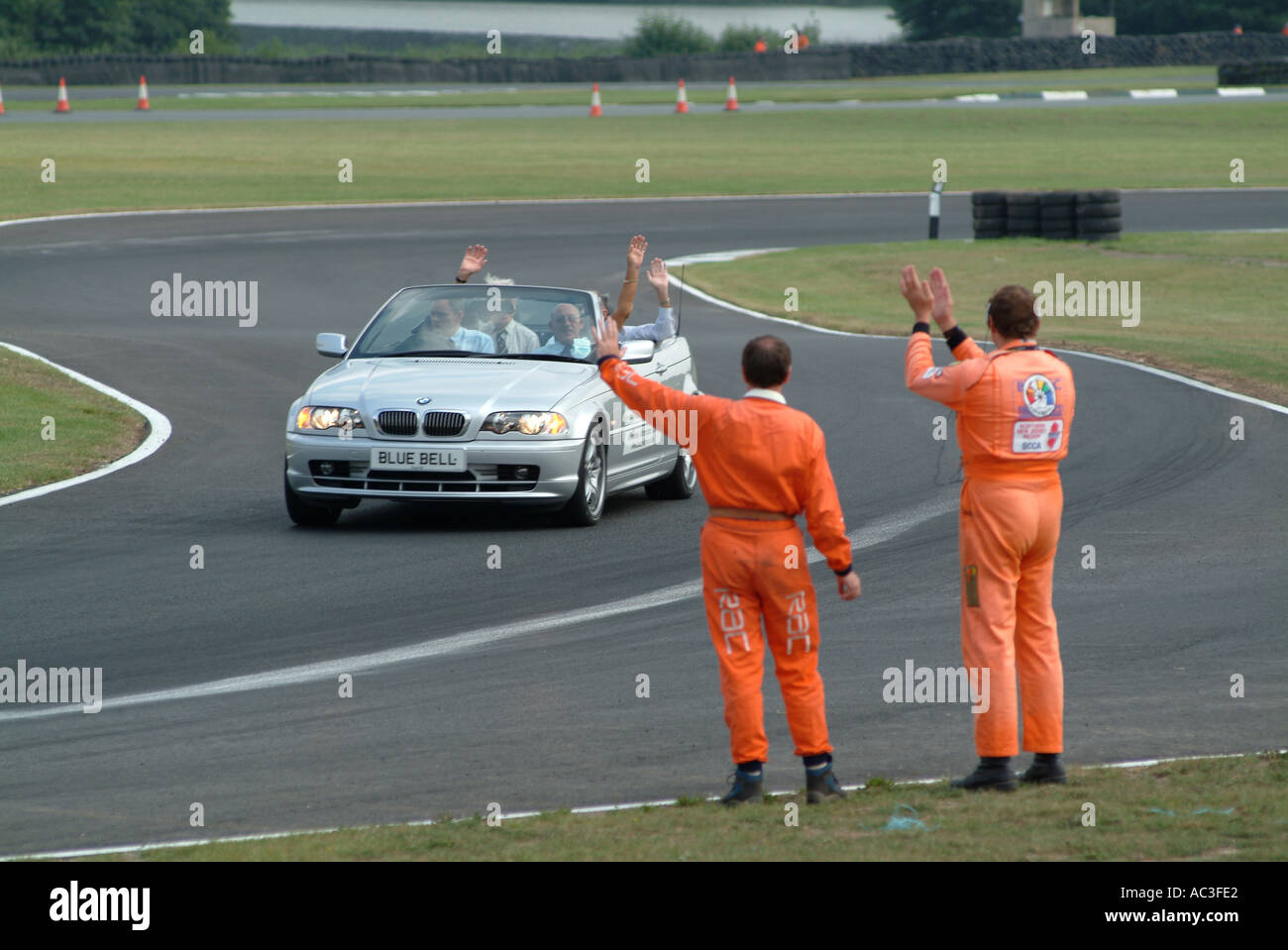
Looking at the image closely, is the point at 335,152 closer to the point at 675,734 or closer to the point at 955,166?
the point at 955,166

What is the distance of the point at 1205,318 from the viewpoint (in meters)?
23.0

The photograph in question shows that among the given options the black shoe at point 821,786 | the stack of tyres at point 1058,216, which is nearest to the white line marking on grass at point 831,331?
the stack of tyres at point 1058,216

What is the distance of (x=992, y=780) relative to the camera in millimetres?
6367

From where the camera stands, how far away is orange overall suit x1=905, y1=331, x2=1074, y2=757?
21.4 ft

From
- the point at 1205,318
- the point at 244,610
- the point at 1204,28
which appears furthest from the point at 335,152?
the point at 1204,28

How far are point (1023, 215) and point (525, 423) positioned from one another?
806 inches

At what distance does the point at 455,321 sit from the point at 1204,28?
3517 inches

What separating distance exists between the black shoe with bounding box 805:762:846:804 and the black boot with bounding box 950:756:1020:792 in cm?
45

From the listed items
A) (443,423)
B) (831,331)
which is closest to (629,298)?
(443,423)

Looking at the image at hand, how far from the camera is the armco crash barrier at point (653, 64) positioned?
65.6 meters

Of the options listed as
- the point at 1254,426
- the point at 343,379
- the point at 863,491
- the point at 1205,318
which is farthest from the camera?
the point at 1205,318

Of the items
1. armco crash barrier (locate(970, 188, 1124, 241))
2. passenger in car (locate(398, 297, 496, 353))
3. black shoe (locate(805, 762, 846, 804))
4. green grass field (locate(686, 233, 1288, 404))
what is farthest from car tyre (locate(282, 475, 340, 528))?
armco crash barrier (locate(970, 188, 1124, 241))

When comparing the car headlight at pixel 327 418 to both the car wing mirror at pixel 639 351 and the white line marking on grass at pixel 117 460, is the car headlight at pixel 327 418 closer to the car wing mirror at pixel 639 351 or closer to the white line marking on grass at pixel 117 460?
the car wing mirror at pixel 639 351

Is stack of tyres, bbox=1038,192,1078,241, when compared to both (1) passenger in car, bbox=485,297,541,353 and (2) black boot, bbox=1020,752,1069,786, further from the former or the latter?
(2) black boot, bbox=1020,752,1069,786
